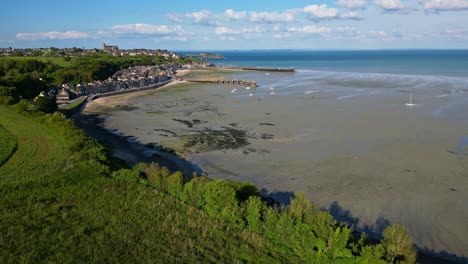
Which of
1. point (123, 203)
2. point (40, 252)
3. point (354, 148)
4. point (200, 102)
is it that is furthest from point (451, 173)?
point (200, 102)

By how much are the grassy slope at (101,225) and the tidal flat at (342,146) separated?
5.83m

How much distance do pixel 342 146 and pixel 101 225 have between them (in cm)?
1830

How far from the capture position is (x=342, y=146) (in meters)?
27.5

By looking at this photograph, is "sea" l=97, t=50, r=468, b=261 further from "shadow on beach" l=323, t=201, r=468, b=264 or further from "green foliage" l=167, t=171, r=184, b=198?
"green foliage" l=167, t=171, r=184, b=198

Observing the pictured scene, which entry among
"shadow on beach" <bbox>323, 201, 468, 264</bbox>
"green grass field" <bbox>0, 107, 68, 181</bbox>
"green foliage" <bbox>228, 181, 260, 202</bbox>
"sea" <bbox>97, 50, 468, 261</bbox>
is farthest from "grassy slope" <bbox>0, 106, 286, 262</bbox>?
"sea" <bbox>97, 50, 468, 261</bbox>

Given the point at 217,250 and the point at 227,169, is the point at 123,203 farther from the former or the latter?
the point at 227,169

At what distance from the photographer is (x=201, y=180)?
16.0 meters

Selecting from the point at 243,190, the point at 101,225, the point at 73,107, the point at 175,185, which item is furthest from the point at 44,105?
the point at 243,190

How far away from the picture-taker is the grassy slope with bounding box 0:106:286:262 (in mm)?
11992

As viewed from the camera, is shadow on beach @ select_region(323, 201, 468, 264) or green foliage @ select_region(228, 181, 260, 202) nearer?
shadow on beach @ select_region(323, 201, 468, 264)

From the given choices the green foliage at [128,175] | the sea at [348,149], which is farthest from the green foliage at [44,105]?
the green foliage at [128,175]

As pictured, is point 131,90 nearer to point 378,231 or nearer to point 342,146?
point 342,146

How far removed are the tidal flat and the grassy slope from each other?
19.1ft

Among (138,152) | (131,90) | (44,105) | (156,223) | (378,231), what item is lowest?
(378,231)
